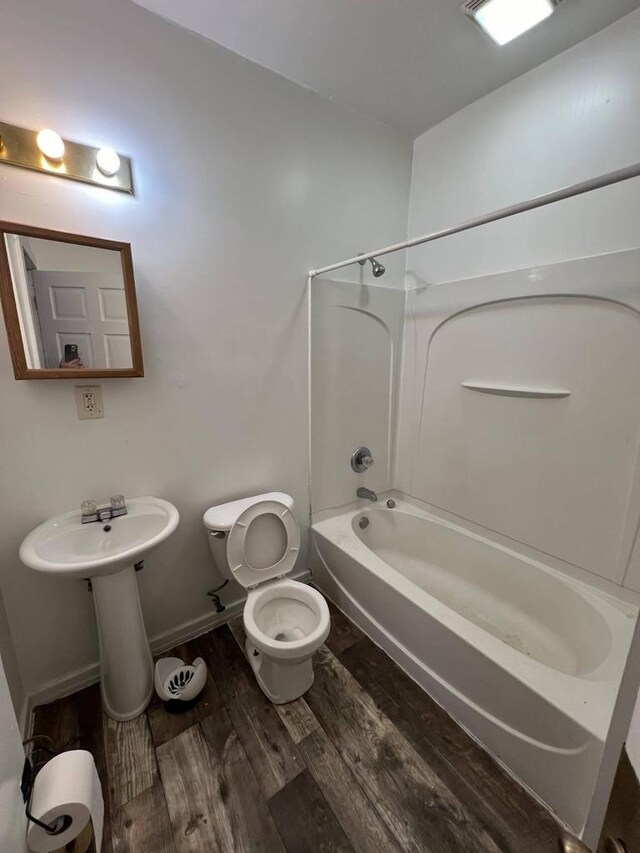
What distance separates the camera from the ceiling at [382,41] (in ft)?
4.23

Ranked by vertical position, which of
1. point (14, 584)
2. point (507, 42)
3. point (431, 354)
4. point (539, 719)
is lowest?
point (539, 719)

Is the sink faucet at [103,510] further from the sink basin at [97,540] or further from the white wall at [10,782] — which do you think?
the white wall at [10,782]

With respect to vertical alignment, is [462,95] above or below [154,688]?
above

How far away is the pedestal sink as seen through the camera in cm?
127

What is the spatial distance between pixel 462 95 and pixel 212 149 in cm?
132

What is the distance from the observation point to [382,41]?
144cm

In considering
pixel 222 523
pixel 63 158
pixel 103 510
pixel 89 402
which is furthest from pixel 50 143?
pixel 222 523

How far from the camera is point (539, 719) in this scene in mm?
1113

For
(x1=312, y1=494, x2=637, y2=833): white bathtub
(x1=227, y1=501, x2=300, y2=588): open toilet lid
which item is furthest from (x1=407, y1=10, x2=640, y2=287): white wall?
(x1=227, y1=501, x2=300, y2=588): open toilet lid

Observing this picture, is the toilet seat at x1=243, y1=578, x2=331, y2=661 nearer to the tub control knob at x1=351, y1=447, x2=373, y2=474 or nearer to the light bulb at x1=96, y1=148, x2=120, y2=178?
the tub control knob at x1=351, y1=447, x2=373, y2=474

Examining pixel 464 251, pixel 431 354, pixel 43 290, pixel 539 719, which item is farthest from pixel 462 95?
pixel 539 719

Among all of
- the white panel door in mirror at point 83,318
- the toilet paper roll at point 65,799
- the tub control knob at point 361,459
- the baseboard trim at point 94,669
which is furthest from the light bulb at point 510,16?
the baseboard trim at point 94,669

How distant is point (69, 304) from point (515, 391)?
202 cm

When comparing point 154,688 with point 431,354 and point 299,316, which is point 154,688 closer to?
point 299,316
